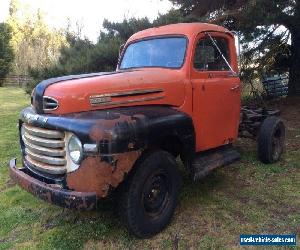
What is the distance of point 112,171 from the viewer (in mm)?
3824

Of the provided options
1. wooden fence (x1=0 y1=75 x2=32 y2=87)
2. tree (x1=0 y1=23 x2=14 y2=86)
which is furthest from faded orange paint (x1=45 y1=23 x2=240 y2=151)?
wooden fence (x1=0 y1=75 x2=32 y2=87)

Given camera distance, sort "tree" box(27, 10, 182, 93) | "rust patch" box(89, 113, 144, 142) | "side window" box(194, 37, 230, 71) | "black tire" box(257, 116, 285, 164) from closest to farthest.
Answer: "rust patch" box(89, 113, 144, 142) < "side window" box(194, 37, 230, 71) < "black tire" box(257, 116, 285, 164) < "tree" box(27, 10, 182, 93)

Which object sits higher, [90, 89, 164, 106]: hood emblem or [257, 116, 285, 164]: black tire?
[90, 89, 164, 106]: hood emblem

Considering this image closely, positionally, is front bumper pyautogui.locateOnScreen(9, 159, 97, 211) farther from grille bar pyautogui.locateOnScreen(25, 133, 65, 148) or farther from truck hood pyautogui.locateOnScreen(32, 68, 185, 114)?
truck hood pyautogui.locateOnScreen(32, 68, 185, 114)

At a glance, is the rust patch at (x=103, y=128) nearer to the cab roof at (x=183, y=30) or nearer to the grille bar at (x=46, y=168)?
the grille bar at (x=46, y=168)

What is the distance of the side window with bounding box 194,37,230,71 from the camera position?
5395mm

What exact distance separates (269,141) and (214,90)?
1837 millimetres

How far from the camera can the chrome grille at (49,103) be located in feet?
13.8

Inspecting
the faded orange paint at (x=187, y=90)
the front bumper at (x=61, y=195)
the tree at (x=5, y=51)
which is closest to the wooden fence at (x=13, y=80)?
the tree at (x=5, y=51)

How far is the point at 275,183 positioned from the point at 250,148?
2.02 metres

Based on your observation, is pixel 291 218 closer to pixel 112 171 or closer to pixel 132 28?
pixel 112 171

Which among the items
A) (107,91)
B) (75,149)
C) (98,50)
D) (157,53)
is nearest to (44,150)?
(75,149)

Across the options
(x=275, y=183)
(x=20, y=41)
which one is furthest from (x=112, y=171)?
(x=20, y=41)

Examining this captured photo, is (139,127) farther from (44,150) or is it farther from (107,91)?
(44,150)
